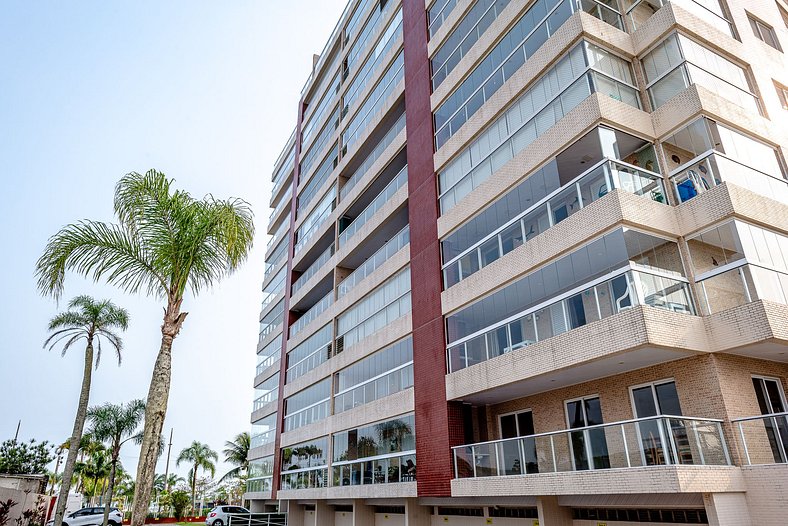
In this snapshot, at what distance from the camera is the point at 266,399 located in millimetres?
37438

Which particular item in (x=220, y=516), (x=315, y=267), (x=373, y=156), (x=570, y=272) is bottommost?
(x=220, y=516)

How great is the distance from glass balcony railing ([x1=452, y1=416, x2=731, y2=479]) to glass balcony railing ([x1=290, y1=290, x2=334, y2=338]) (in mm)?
16922

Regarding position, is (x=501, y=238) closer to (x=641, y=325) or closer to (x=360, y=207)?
(x=641, y=325)

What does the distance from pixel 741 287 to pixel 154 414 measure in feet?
41.6

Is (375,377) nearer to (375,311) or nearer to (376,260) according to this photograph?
(375,311)

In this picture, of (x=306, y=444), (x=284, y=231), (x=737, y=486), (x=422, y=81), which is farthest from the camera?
(x=284, y=231)

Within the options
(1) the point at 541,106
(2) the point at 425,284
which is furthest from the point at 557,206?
(2) the point at 425,284

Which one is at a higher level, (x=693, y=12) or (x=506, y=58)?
(x=506, y=58)

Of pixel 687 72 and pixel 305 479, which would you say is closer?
pixel 687 72

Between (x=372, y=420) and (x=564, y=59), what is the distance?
51.2 ft

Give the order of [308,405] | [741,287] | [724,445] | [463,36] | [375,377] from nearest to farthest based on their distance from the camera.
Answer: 1. [724,445]
2. [741,287]
3. [463,36]
4. [375,377]
5. [308,405]

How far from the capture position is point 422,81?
23.9m

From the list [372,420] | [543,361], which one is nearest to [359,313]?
[372,420]

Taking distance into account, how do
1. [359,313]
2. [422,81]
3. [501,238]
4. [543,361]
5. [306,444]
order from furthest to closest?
[306,444] → [359,313] → [422,81] → [501,238] → [543,361]
